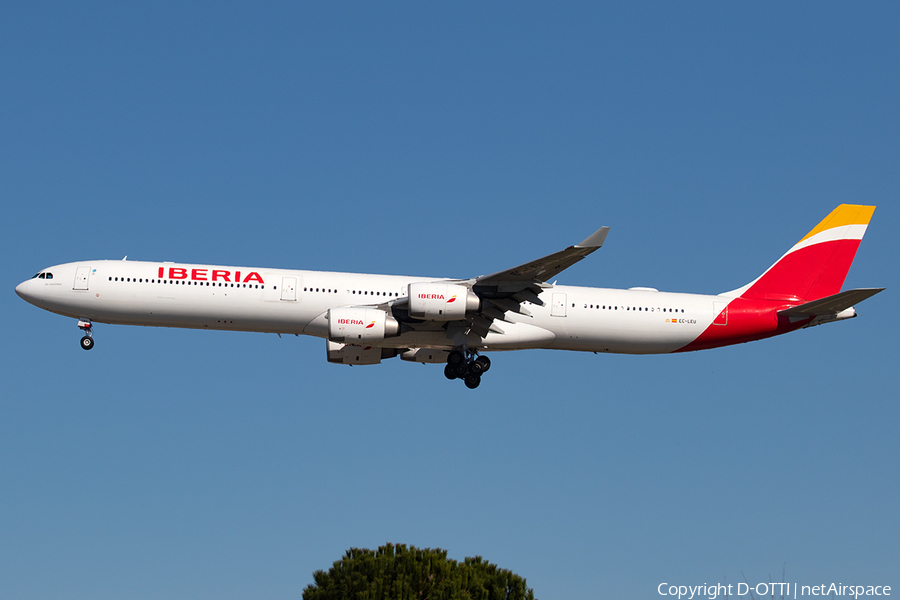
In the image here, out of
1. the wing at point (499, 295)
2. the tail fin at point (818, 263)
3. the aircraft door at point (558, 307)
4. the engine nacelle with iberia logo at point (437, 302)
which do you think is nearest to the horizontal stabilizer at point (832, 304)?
the tail fin at point (818, 263)

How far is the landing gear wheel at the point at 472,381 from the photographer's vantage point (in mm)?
38562

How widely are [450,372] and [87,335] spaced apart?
14.7m

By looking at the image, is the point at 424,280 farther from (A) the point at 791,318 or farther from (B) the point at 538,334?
(A) the point at 791,318

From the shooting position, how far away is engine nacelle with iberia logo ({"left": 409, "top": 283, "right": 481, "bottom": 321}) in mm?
35094

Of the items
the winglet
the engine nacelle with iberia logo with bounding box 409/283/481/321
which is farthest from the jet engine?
the winglet

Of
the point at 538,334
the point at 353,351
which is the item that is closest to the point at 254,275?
the point at 353,351

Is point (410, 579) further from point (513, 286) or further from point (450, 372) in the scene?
point (513, 286)

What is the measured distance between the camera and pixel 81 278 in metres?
37.5

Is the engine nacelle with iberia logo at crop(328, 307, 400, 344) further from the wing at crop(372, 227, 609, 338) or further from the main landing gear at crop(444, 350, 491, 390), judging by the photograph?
the main landing gear at crop(444, 350, 491, 390)

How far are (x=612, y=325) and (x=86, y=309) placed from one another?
2073 centimetres

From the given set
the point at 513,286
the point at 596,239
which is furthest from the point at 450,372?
the point at 596,239

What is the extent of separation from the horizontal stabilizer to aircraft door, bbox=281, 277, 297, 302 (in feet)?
65.4

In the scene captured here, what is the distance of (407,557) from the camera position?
1439 inches

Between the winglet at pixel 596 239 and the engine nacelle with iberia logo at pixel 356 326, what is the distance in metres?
8.05
